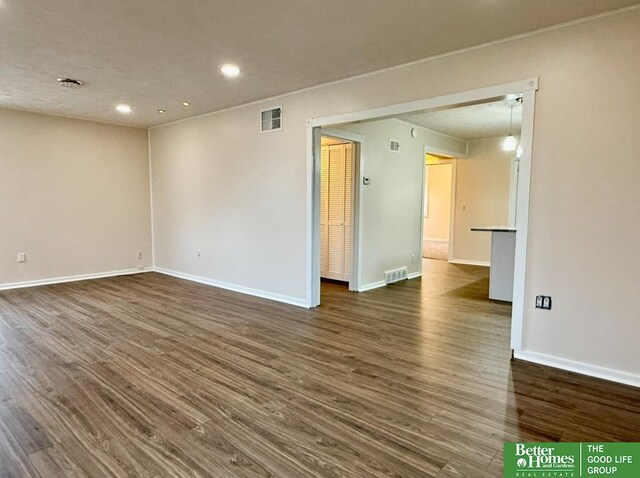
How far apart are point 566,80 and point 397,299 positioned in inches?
125

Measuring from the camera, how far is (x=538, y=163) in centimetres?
304

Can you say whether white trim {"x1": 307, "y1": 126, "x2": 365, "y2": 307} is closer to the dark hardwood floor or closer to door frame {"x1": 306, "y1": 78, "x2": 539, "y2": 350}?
door frame {"x1": 306, "y1": 78, "x2": 539, "y2": 350}

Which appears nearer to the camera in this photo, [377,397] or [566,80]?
[377,397]

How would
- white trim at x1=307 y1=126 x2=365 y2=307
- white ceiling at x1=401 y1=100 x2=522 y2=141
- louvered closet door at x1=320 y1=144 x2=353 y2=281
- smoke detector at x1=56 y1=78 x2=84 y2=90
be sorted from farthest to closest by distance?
louvered closet door at x1=320 y1=144 x2=353 y2=281 → white ceiling at x1=401 y1=100 x2=522 y2=141 → white trim at x1=307 y1=126 x2=365 y2=307 → smoke detector at x1=56 y1=78 x2=84 y2=90

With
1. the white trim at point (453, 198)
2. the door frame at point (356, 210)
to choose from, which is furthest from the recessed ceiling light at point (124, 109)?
the white trim at point (453, 198)

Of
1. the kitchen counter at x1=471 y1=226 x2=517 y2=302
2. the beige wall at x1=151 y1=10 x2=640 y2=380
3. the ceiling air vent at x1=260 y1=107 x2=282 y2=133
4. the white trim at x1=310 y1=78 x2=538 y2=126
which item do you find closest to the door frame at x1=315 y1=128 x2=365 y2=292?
the ceiling air vent at x1=260 y1=107 x2=282 y2=133

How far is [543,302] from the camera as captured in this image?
3.08m

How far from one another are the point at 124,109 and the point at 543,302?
5.72 m

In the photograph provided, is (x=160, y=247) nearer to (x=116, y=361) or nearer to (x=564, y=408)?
(x=116, y=361)

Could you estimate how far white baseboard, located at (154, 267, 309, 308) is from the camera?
4902 mm

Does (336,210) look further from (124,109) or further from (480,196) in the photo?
(480,196)

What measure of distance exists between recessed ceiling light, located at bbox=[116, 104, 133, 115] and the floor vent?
4.49m

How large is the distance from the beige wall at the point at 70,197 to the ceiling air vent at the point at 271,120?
3.12m

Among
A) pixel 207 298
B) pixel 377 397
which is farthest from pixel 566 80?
pixel 207 298
